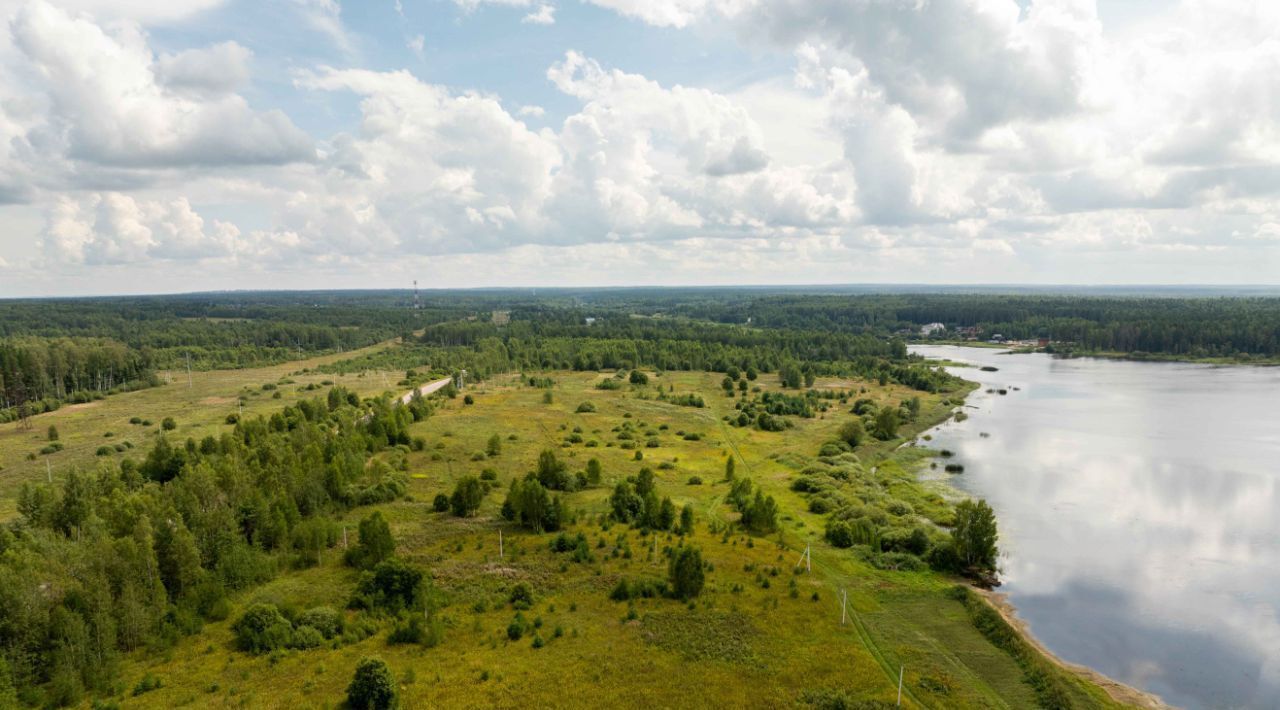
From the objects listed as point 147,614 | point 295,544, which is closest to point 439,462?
point 295,544

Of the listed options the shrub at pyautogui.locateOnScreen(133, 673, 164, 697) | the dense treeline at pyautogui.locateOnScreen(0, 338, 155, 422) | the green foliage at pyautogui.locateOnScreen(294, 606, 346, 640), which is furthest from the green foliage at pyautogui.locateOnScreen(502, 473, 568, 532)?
the dense treeline at pyautogui.locateOnScreen(0, 338, 155, 422)

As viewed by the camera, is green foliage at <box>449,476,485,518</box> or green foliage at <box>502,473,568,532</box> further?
green foliage at <box>449,476,485,518</box>

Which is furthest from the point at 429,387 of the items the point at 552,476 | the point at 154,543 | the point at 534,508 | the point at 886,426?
the point at 154,543

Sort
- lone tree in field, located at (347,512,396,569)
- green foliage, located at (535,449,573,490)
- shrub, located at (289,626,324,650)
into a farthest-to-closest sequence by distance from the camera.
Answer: green foliage, located at (535,449,573,490) → lone tree in field, located at (347,512,396,569) → shrub, located at (289,626,324,650)

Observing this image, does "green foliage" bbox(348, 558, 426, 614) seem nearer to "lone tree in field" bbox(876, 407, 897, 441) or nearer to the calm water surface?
the calm water surface

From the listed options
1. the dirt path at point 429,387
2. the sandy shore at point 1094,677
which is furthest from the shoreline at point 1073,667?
the dirt path at point 429,387

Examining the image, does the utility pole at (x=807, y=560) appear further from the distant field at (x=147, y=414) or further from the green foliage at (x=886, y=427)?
the distant field at (x=147, y=414)
